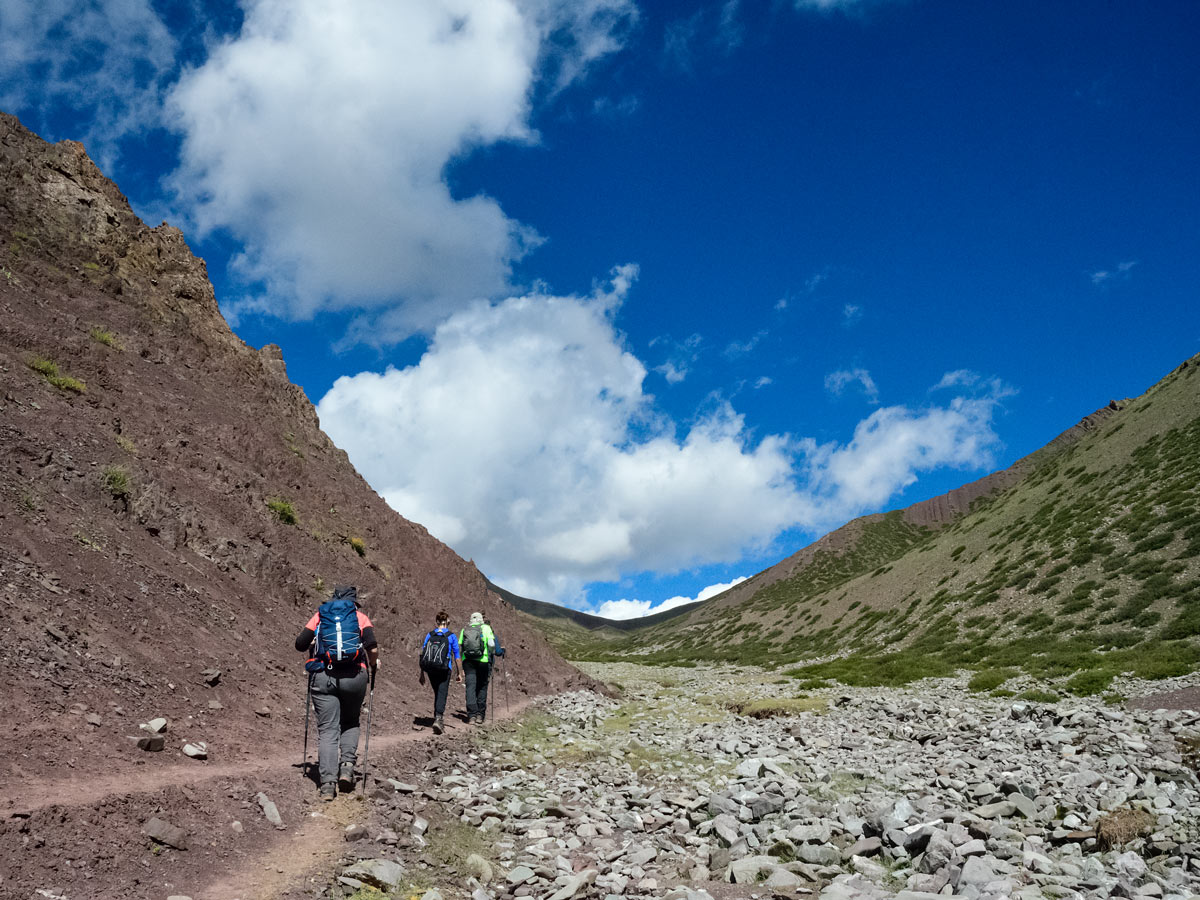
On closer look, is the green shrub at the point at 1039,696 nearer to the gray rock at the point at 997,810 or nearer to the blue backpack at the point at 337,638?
the gray rock at the point at 997,810

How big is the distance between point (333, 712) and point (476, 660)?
30.0 ft

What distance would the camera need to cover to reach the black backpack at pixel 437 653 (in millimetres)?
18531

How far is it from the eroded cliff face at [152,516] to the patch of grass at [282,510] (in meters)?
0.29

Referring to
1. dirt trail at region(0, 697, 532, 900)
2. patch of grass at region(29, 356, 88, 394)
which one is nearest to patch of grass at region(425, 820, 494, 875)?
dirt trail at region(0, 697, 532, 900)

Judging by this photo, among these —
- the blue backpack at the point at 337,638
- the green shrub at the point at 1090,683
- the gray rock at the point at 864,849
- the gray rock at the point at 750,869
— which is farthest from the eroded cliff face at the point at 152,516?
the green shrub at the point at 1090,683

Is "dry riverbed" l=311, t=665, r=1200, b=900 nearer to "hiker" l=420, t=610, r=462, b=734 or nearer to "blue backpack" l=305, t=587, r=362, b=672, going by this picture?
"hiker" l=420, t=610, r=462, b=734

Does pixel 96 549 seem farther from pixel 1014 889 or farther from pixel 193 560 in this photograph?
pixel 1014 889

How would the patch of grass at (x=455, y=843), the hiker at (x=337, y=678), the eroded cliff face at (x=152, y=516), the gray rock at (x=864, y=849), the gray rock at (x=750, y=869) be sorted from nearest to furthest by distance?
the patch of grass at (x=455, y=843) < the gray rock at (x=750, y=869) < the gray rock at (x=864, y=849) < the hiker at (x=337, y=678) < the eroded cliff face at (x=152, y=516)

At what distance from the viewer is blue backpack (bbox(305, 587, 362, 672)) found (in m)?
10.9

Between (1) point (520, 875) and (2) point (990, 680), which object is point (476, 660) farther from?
(2) point (990, 680)

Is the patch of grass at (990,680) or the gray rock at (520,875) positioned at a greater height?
the patch of grass at (990,680)

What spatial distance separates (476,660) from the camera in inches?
780

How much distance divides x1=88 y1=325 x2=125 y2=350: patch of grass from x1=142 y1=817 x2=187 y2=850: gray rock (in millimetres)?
24931

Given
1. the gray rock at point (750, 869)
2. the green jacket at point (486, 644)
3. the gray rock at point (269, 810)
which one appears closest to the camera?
the gray rock at point (269, 810)
